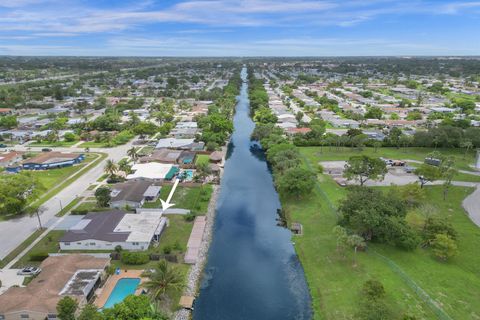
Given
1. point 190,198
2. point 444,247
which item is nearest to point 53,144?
point 190,198

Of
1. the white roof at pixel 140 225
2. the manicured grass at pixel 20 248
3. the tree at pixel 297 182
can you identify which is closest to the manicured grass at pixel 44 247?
the manicured grass at pixel 20 248

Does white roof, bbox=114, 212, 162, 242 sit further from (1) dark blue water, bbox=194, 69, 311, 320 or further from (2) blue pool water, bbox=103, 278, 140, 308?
(1) dark blue water, bbox=194, 69, 311, 320

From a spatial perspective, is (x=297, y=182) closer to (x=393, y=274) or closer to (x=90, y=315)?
(x=393, y=274)

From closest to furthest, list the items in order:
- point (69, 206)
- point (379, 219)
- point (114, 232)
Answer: point (379, 219)
point (114, 232)
point (69, 206)

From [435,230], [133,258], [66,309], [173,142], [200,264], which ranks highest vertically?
[66,309]

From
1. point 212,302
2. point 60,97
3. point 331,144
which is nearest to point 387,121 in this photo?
point 331,144

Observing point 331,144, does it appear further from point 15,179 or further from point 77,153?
point 15,179
